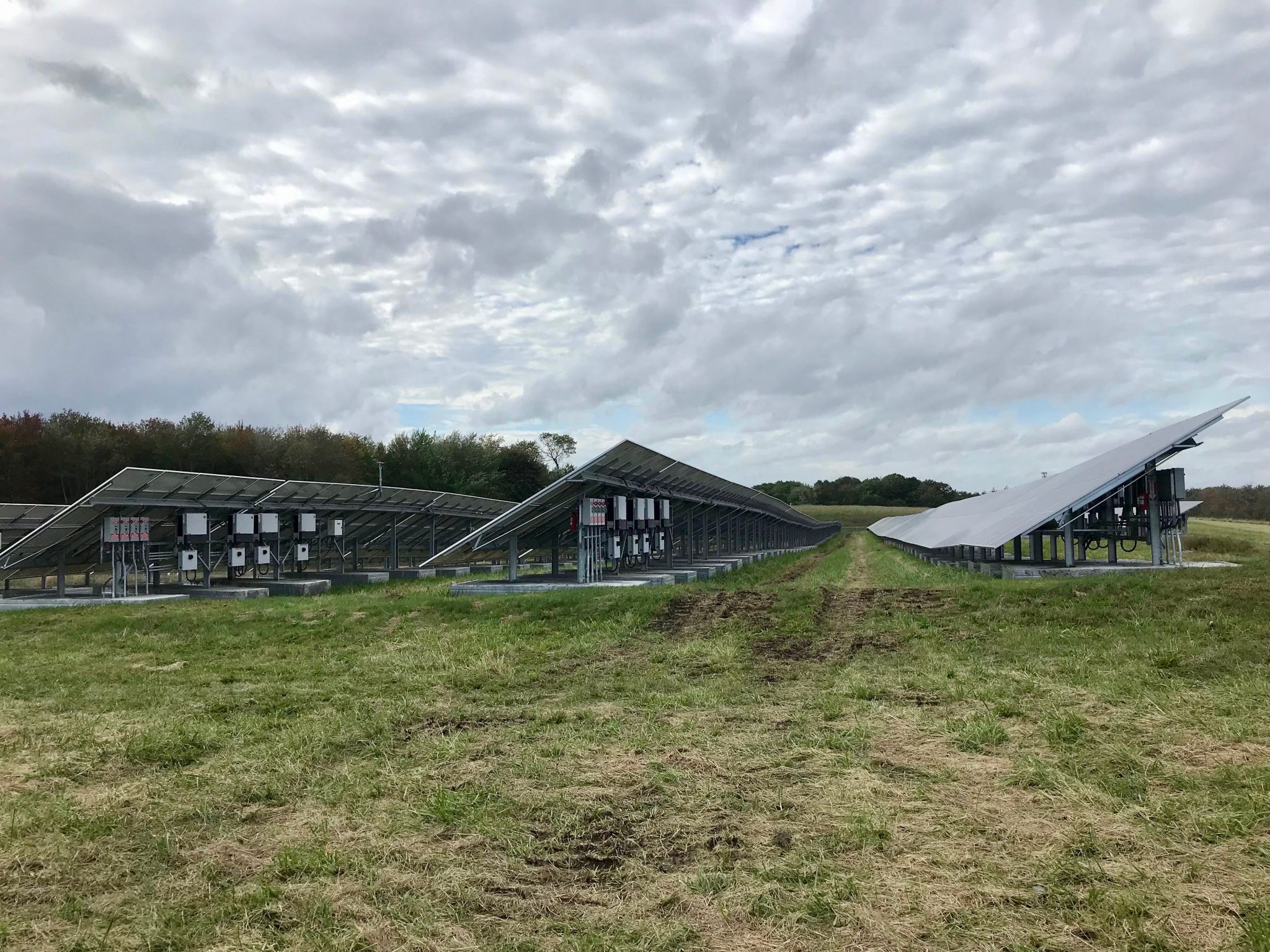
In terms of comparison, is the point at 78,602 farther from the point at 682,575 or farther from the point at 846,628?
the point at 846,628

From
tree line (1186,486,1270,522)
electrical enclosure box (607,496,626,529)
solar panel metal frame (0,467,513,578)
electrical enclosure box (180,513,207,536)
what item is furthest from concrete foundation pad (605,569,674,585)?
tree line (1186,486,1270,522)

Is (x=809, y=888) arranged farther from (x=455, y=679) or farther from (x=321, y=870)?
(x=455, y=679)

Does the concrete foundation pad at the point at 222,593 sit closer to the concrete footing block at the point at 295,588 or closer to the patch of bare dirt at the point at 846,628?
the concrete footing block at the point at 295,588

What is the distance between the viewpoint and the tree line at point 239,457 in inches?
2224

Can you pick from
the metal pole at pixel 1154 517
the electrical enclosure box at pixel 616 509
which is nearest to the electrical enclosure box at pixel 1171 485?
the metal pole at pixel 1154 517

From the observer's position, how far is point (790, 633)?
15.1 m

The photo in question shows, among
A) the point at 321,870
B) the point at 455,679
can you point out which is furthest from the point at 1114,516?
the point at 321,870

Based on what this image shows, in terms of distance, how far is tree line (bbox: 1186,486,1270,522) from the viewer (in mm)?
80625

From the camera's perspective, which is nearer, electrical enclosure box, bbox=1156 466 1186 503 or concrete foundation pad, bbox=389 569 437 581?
electrical enclosure box, bbox=1156 466 1186 503

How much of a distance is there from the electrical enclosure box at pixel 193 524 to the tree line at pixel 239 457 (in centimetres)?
2720

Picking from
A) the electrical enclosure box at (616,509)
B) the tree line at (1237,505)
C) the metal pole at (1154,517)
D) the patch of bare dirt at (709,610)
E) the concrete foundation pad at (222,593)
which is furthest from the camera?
the tree line at (1237,505)

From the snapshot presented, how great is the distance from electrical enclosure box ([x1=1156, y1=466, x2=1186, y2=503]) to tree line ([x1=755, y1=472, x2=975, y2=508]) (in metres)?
129

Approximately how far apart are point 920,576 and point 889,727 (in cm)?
2188

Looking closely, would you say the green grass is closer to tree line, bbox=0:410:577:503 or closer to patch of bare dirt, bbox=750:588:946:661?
tree line, bbox=0:410:577:503
